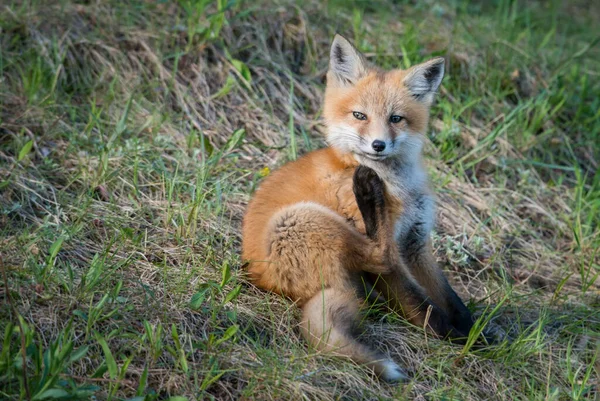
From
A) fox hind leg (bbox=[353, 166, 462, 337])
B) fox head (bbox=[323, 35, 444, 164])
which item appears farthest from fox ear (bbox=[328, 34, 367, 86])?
fox hind leg (bbox=[353, 166, 462, 337])

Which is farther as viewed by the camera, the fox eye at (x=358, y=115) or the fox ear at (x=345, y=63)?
the fox ear at (x=345, y=63)

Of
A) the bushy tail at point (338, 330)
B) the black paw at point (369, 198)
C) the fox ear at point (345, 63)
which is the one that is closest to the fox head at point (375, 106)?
the fox ear at point (345, 63)

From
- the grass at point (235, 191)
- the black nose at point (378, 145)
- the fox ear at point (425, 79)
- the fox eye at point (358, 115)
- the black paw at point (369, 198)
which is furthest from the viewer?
the fox ear at point (425, 79)

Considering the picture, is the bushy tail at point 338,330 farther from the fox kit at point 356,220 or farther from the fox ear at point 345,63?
the fox ear at point 345,63

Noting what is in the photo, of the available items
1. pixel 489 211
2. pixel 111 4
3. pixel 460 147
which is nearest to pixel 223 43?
pixel 111 4

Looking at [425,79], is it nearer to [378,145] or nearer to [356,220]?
[378,145]

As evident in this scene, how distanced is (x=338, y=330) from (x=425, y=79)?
1.57 metres

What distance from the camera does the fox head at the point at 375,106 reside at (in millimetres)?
3484

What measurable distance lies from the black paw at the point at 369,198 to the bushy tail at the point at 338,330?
37 cm

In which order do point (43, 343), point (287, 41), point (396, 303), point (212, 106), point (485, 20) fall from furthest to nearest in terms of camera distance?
1. point (485, 20)
2. point (287, 41)
3. point (212, 106)
4. point (396, 303)
5. point (43, 343)

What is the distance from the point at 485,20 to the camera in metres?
6.32

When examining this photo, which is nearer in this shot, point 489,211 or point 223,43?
point 489,211

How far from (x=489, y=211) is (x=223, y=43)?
7.75ft

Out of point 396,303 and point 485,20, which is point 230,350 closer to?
point 396,303
